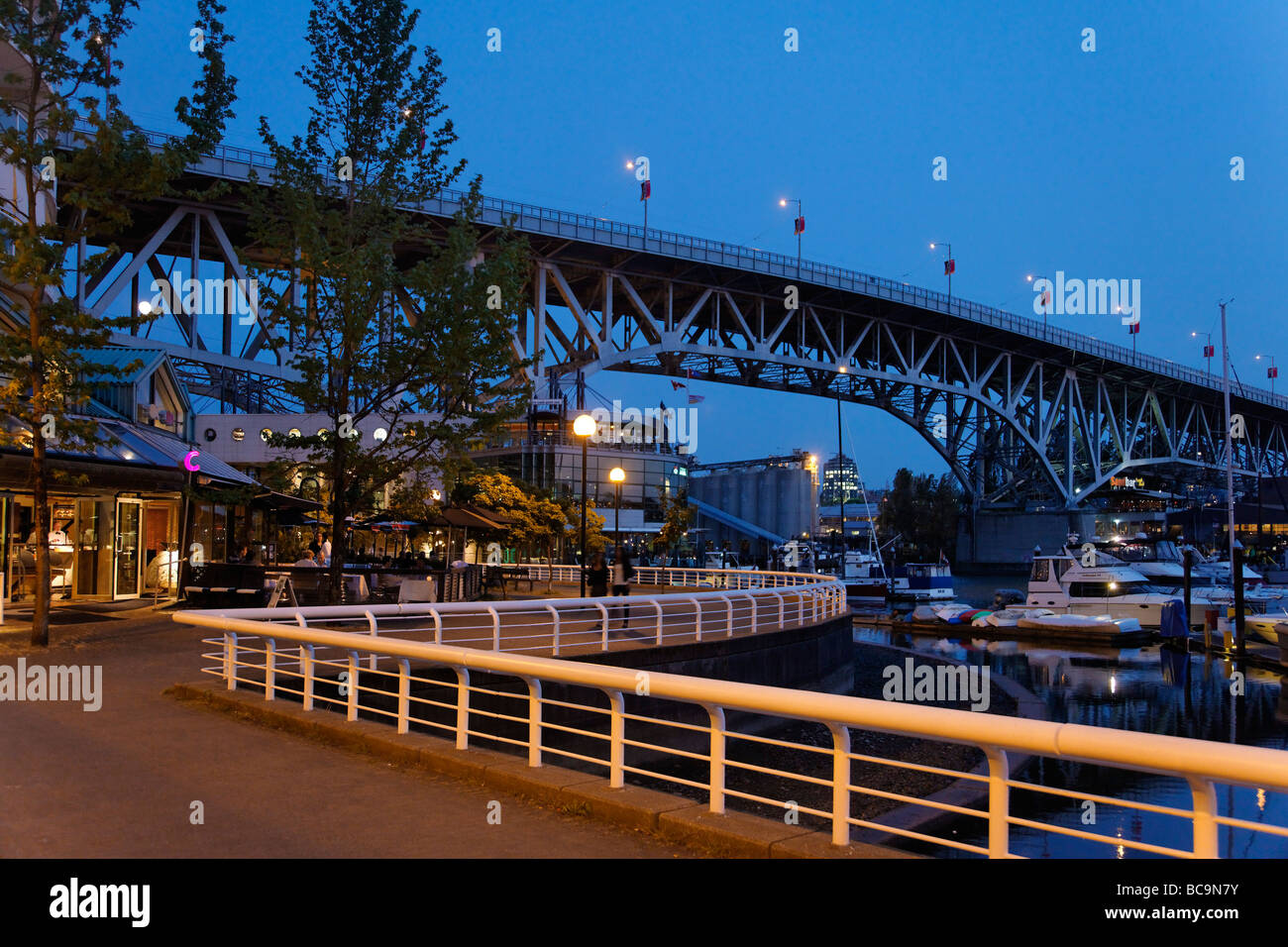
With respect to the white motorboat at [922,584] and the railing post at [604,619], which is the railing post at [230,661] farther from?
the white motorboat at [922,584]

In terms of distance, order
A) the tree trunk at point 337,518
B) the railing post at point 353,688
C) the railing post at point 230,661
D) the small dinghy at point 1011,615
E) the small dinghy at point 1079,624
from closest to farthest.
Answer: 1. the railing post at point 353,688
2. the railing post at point 230,661
3. the tree trunk at point 337,518
4. the small dinghy at point 1079,624
5. the small dinghy at point 1011,615

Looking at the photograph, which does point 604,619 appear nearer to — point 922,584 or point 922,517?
point 922,584

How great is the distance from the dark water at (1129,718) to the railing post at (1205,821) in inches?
289

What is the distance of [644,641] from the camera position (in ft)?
61.6

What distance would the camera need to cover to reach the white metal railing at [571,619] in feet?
41.3

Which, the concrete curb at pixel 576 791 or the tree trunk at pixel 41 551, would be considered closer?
the concrete curb at pixel 576 791

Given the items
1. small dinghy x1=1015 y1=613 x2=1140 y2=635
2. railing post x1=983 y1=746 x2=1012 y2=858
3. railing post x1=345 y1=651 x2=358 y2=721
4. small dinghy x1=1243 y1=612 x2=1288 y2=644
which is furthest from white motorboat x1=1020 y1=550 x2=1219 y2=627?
railing post x1=983 y1=746 x2=1012 y2=858

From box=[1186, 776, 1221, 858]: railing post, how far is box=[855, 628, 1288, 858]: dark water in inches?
289

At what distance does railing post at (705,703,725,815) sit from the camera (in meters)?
6.29

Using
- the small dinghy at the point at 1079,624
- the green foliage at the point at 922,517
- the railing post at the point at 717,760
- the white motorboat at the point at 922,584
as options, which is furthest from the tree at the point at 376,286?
the green foliage at the point at 922,517

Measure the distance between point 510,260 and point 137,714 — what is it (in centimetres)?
1135

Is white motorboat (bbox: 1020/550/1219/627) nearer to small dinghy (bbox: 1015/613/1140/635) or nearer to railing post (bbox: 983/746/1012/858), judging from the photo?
small dinghy (bbox: 1015/613/1140/635)

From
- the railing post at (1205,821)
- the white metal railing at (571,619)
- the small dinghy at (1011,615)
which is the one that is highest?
the railing post at (1205,821)
